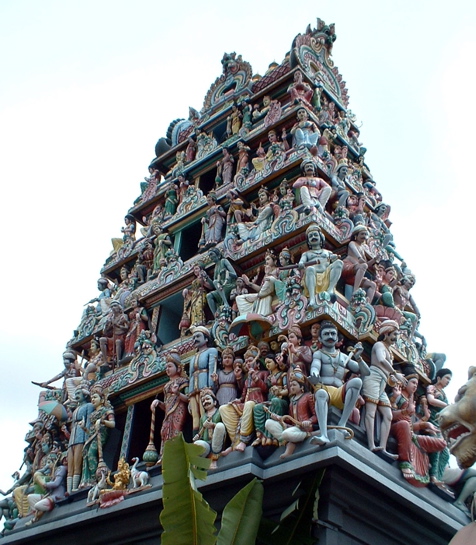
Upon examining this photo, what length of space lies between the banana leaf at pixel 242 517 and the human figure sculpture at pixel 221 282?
5768 millimetres

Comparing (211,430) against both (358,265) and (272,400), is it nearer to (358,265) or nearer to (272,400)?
(272,400)

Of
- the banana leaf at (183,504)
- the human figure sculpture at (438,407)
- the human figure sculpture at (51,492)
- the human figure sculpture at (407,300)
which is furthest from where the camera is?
the human figure sculpture at (407,300)

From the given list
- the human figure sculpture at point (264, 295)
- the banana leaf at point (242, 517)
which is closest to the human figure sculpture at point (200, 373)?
the human figure sculpture at point (264, 295)

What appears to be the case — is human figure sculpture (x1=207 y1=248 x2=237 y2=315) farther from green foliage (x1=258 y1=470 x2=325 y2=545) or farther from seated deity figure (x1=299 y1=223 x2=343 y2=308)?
green foliage (x1=258 y1=470 x2=325 y2=545)

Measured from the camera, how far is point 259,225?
1556 centimetres

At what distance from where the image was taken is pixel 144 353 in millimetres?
15648

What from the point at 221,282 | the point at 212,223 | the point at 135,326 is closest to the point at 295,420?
the point at 221,282

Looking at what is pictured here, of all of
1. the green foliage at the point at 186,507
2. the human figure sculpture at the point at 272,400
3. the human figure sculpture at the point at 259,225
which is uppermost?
the human figure sculpture at the point at 259,225

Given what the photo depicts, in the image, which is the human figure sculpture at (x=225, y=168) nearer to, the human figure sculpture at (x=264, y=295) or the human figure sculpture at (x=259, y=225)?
the human figure sculpture at (x=259, y=225)

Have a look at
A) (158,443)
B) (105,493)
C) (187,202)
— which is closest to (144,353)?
(158,443)

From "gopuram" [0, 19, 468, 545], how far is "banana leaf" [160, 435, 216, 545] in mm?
1942

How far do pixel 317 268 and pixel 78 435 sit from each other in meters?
6.84

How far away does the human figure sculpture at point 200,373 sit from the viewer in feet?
41.9

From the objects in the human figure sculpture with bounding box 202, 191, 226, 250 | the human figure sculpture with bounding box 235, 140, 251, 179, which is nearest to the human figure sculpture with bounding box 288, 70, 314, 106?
the human figure sculpture with bounding box 235, 140, 251, 179
